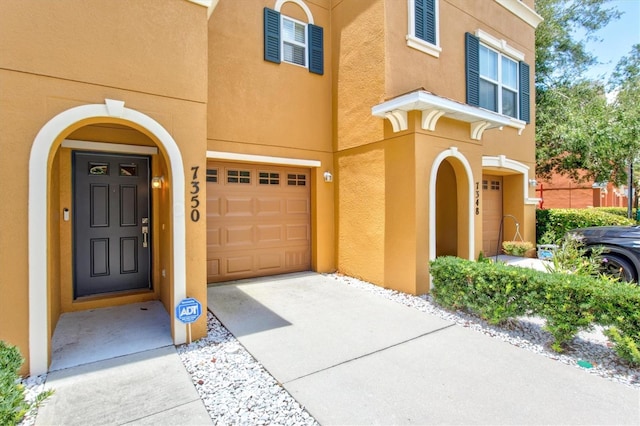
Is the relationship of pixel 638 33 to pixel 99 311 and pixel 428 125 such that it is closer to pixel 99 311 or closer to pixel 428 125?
pixel 428 125

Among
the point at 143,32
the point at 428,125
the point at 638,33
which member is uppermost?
the point at 638,33

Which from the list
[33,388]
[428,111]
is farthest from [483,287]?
[33,388]

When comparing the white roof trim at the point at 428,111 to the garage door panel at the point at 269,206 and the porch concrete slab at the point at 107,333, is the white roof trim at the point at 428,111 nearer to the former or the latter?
the garage door panel at the point at 269,206

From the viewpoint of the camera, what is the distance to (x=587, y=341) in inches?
168

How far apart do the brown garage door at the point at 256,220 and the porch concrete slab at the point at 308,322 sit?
0.60 m

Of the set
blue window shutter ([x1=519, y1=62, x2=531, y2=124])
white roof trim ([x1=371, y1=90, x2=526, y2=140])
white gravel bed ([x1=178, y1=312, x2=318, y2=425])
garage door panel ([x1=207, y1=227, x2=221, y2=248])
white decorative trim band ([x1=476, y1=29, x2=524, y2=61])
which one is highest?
white decorative trim band ([x1=476, y1=29, x2=524, y2=61])

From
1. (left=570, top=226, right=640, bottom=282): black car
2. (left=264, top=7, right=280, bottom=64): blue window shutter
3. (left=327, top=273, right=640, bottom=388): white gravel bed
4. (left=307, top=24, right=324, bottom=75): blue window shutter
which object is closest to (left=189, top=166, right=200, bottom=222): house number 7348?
(left=327, top=273, right=640, bottom=388): white gravel bed

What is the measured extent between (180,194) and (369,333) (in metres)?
3.09

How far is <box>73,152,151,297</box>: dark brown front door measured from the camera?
5.24 meters

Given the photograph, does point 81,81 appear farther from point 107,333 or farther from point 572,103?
point 572,103

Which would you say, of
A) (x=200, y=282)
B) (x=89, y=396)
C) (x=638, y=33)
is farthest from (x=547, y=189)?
(x=89, y=396)

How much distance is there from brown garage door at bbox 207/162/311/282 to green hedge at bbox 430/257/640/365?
138 inches

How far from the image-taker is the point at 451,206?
27.0ft

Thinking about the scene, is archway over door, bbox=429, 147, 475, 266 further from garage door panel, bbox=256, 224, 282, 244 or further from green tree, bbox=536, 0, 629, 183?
green tree, bbox=536, 0, 629, 183
